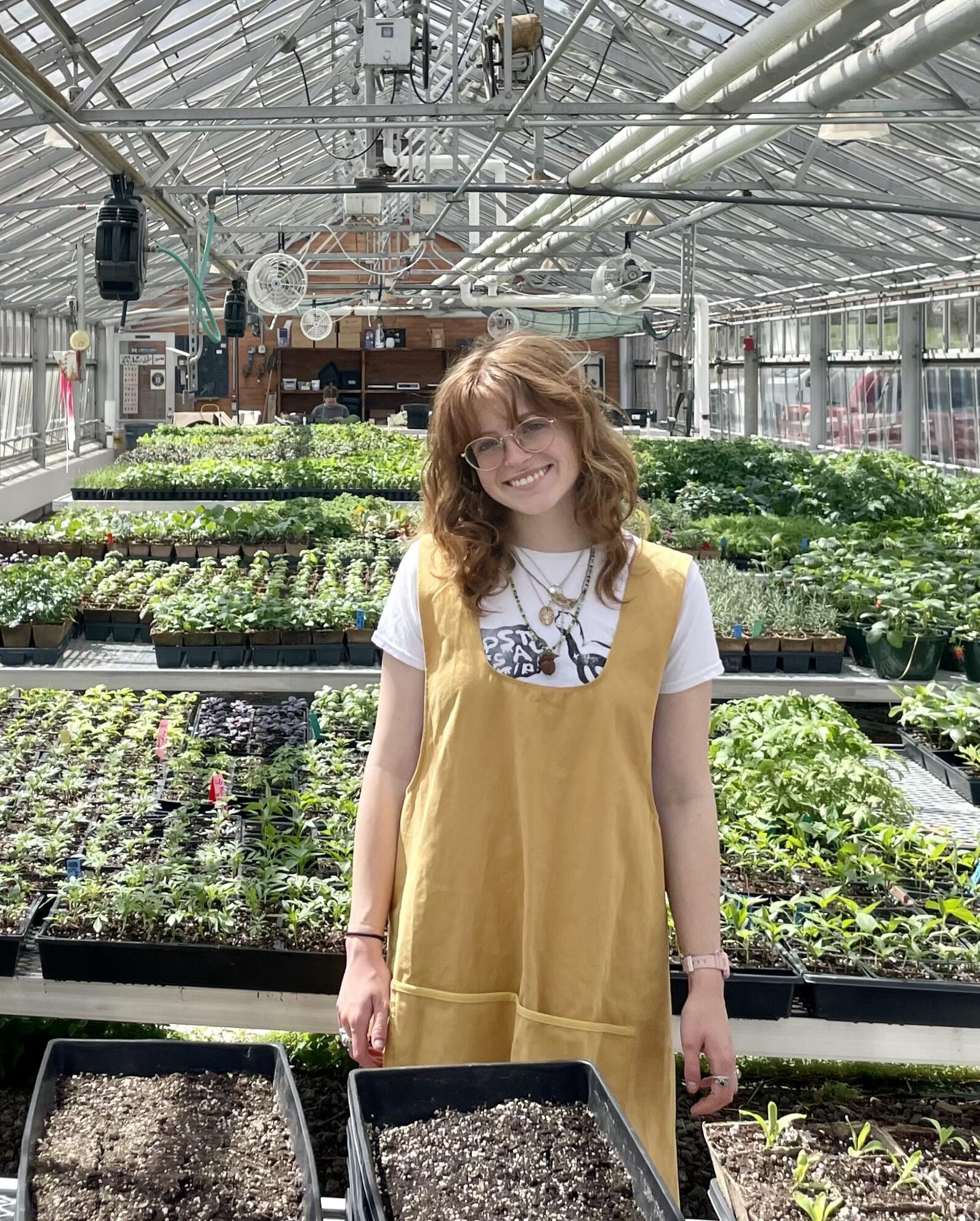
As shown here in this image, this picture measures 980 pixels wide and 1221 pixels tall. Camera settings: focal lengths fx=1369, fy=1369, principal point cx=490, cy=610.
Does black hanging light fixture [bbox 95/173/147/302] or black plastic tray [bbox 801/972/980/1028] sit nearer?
black plastic tray [bbox 801/972/980/1028]

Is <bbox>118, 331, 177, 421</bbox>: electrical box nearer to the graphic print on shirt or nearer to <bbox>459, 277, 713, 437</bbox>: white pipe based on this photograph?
<bbox>459, 277, 713, 437</bbox>: white pipe

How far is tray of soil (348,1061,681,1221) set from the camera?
1154 millimetres

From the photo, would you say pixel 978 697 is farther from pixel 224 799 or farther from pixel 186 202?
pixel 186 202

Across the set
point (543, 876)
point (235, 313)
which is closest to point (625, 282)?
point (235, 313)

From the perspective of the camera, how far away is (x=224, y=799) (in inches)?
124

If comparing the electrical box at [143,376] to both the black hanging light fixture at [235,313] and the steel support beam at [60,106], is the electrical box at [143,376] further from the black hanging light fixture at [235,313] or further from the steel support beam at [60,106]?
the steel support beam at [60,106]

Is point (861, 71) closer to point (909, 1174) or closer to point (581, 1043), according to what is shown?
point (909, 1174)

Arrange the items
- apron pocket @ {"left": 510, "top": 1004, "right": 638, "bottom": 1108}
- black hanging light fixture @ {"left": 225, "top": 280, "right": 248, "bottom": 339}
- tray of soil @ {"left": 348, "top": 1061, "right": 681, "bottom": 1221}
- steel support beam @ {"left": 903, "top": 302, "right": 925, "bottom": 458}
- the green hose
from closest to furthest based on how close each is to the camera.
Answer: tray of soil @ {"left": 348, "top": 1061, "right": 681, "bottom": 1221}, apron pocket @ {"left": 510, "top": 1004, "right": 638, "bottom": 1108}, the green hose, black hanging light fixture @ {"left": 225, "top": 280, "right": 248, "bottom": 339}, steel support beam @ {"left": 903, "top": 302, "right": 925, "bottom": 458}

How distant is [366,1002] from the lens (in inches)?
65.2

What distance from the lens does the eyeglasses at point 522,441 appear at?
1.62 m

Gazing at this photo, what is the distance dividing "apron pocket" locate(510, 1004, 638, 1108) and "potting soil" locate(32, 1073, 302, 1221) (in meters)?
0.32

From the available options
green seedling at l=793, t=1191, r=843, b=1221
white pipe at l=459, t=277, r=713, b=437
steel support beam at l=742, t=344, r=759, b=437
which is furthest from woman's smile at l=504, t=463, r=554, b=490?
steel support beam at l=742, t=344, r=759, b=437

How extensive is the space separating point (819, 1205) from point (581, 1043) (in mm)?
511

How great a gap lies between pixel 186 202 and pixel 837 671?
1300cm
